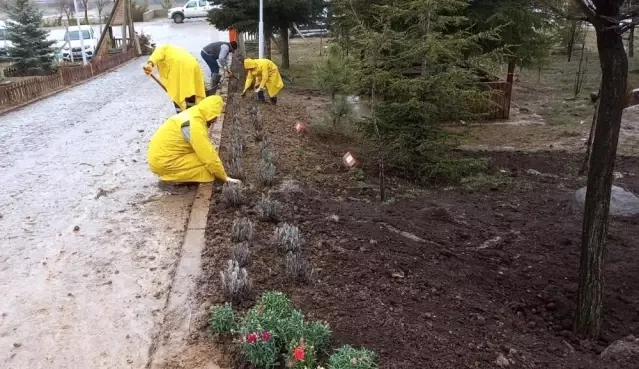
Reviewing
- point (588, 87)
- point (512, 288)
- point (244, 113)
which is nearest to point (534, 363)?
point (512, 288)

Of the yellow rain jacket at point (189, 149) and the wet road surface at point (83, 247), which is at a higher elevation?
the yellow rain jacket at point (189, 149)

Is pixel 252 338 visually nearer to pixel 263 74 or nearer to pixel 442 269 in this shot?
pixel 442 269

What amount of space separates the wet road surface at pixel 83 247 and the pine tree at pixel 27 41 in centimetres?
1492

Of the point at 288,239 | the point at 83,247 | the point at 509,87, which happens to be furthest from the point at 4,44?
the point at 288,239

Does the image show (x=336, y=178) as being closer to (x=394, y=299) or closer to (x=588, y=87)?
(x=394, y=299)

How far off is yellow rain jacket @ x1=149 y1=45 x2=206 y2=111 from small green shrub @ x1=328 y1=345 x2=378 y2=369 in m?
6.20

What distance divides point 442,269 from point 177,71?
18.0ft

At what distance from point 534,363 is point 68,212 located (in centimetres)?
428

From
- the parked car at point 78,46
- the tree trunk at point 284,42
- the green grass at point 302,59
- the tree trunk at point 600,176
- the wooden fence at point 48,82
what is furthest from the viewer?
the parked car at point 78,46

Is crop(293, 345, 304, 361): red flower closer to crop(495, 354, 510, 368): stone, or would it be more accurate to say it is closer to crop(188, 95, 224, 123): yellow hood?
crop(495, 354, 510, 368): stone

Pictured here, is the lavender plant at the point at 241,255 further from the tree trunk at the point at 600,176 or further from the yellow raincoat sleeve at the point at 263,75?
the yellow raincoat sleeve at the point at 263,75

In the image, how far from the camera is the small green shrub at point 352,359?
2516 millimetres

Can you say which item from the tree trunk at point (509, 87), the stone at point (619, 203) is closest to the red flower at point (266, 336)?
the stone at point (619, 203)

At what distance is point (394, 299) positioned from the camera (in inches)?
132
